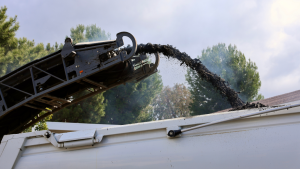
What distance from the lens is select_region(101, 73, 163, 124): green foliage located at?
23.7 m

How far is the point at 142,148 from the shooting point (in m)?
2.39

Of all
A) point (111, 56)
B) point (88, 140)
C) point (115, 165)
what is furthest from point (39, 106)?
point (115, 165)

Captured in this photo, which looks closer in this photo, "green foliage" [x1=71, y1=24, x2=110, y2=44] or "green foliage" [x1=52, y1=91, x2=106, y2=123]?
"green foliage" [x1=52, y1=91, x2=106, y2=123]

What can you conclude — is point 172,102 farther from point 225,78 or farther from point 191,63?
point 191,63

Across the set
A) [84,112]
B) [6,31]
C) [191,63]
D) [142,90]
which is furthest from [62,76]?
[142,90]

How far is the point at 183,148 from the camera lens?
229 centimetres

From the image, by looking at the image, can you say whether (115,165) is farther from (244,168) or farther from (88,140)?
(244,168)

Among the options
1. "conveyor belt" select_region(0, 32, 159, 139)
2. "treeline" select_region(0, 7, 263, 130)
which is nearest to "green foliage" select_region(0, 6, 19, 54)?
"treeline" select_region(0, 7, 263, 130)

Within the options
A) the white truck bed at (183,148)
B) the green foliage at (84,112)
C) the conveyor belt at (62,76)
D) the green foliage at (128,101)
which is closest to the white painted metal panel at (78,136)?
the white truck bed at (183,148)

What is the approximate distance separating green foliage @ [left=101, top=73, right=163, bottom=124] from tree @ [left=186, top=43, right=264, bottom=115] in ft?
15.2

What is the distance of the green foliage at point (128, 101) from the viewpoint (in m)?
23.7

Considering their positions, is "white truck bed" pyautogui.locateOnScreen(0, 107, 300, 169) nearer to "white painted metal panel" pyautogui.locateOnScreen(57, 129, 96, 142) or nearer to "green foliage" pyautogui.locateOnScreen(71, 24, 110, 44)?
"white painted metal panel" pyautogui.locateOnScreen(57, 129, 96, 142)

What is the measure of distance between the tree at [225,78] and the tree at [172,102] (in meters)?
7.55

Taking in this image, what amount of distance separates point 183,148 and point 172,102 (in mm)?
29614
